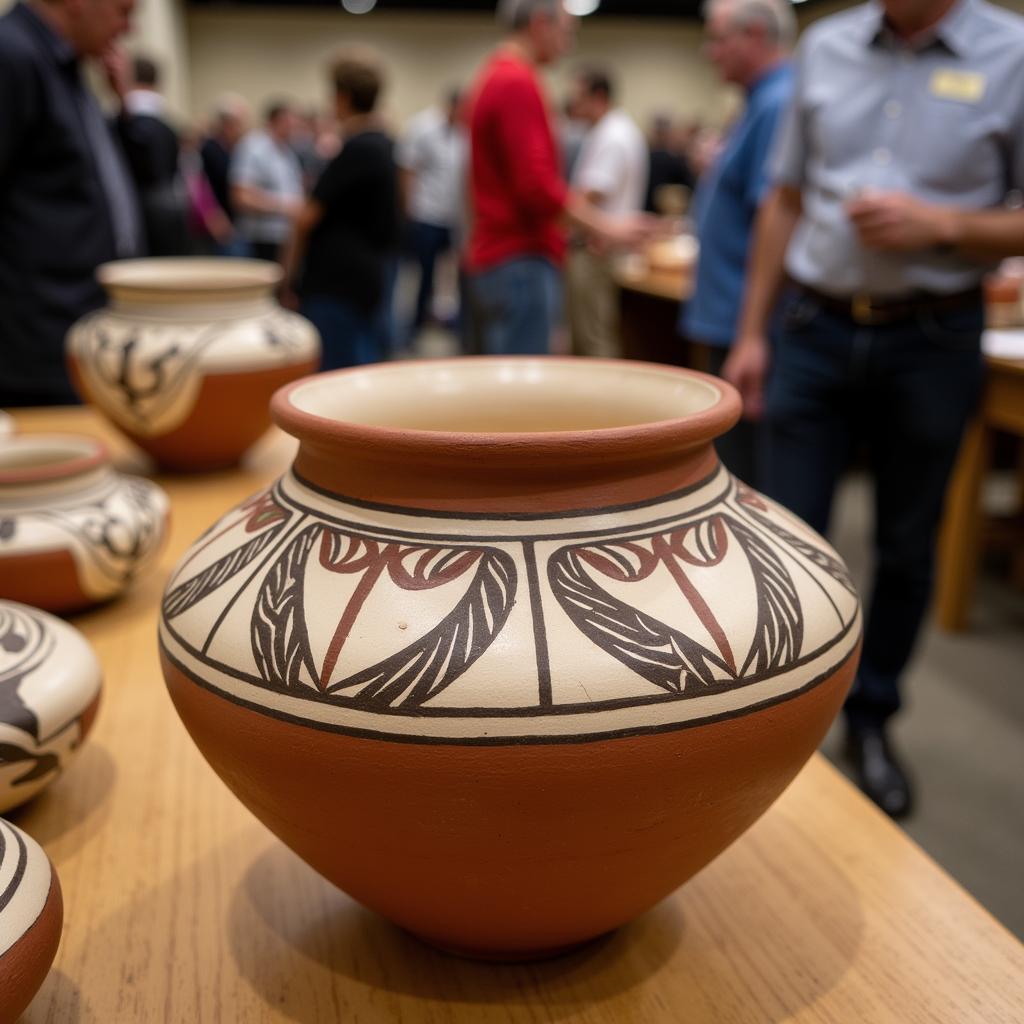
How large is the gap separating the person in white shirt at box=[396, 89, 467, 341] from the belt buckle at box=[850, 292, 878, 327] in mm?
3959

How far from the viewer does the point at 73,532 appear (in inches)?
36.9

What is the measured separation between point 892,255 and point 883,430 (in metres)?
0.26

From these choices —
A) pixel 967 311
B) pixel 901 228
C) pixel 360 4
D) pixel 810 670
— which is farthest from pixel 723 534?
pixel 360 4

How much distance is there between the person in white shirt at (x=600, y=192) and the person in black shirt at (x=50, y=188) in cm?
217

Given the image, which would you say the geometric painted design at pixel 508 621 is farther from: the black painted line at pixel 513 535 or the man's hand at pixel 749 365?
the man's hand at pixel 749 365

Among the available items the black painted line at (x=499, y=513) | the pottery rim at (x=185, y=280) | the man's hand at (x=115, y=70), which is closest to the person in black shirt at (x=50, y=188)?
the man's hand at (x=115, y=70)

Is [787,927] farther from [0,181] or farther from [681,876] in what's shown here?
[0,181]

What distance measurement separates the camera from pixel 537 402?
0.72m

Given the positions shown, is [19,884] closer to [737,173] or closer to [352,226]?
[737,173]

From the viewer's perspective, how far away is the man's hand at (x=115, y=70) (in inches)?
74.7

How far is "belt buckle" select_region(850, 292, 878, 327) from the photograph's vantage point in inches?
59.1

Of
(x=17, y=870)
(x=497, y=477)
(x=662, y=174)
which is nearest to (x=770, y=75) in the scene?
(x=497, y=477)

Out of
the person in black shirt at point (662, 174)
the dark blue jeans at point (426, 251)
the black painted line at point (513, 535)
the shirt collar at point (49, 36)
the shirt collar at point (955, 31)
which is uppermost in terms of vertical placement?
the shirt collar at point (955, 31)

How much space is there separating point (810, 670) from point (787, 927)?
20cm
